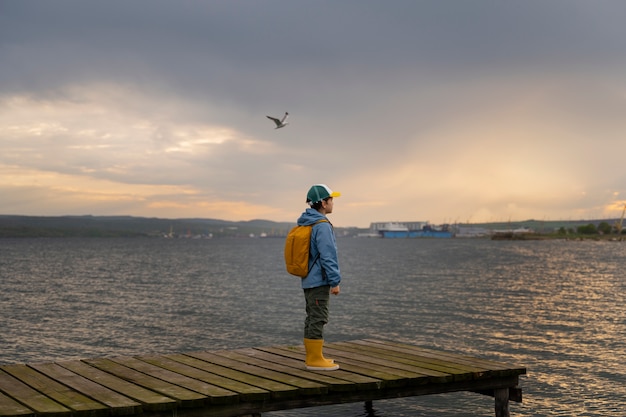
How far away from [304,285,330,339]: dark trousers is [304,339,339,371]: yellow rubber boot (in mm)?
137

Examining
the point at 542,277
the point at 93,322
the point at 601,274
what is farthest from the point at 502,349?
the point at 601,274

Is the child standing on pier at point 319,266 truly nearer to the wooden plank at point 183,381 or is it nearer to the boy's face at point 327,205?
the boy's face at point 327,205

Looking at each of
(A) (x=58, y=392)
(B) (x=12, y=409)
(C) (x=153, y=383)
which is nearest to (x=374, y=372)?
(C) (x=153, y=383)

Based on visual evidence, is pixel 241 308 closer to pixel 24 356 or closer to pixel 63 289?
pixel 24 356

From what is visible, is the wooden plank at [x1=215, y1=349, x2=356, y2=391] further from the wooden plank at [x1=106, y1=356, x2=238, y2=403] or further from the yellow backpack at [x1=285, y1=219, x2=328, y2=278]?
the yellow backpack at [x1=285, y1=219, x2=328, y2=278]

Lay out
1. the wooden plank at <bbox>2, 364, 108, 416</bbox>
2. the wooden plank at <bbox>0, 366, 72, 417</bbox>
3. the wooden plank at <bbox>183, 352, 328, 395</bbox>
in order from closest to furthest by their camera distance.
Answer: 1. the wooden plank at <bbox>0, 366, 72, 417</bbox>
2. the wooden plank at <bbox>2, 364, 108, 416</bbox>
3. the wooden plank at <bbox>183, 352, 328, 395</bbox>

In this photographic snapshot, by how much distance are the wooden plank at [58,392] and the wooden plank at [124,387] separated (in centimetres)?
48

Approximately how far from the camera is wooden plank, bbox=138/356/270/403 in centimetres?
868

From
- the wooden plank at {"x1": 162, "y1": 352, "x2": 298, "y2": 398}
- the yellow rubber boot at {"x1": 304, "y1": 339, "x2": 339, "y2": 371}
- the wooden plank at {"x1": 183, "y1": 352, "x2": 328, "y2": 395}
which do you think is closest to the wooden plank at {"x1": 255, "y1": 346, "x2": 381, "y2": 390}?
the yellow rubber boot at {"x1": 304, "y1": 339, "x2": 339, "y2": 371}

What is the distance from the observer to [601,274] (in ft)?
253

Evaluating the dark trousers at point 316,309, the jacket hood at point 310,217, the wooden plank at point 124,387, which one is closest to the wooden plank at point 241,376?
the dark trousers at point 316,309

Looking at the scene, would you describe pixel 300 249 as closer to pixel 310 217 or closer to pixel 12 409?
pixel 310 217

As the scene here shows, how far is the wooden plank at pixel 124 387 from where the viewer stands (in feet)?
26.9

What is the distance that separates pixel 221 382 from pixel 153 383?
972 mm
